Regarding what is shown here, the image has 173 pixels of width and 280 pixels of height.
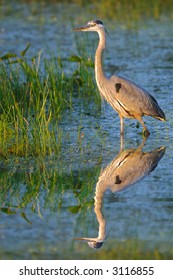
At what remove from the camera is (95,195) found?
6.79 metres

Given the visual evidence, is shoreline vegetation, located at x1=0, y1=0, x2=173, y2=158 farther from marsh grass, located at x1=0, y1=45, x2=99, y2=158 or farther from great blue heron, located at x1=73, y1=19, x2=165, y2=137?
great blue heron, located at x1=73, y1=19, x2=165, y2=137

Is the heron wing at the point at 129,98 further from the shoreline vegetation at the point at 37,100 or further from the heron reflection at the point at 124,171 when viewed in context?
the heron reflection at the point at 124,171

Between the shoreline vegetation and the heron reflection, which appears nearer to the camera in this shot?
the heron reflection

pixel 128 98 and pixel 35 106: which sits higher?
pixel 128 98

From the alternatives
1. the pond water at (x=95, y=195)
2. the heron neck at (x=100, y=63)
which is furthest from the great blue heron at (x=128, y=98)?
the pond water at (x=95, y=195)

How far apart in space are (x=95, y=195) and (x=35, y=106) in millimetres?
3243

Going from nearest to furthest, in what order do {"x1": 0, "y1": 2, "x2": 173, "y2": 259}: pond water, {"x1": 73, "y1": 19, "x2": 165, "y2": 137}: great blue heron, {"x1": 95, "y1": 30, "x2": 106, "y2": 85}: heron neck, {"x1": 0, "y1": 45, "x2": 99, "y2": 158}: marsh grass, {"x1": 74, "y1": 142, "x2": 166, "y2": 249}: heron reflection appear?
{"x1": 0, "y1": 2, "x2": 173, "y2": 259}: pond water < {"x1": 74, "y1": 142, "x2": 166, "y2": 249}: heron reflection < {"x1": 0, "y1": 45, "x2": 99, "y2": 158}: marsh grass < {"x1": 73, "y1": 19, "x2": 165, "y2": 137}: great blue heron < {"x1": 95, "y1": 30, "x2": 106, "y2": 85}: heron neck

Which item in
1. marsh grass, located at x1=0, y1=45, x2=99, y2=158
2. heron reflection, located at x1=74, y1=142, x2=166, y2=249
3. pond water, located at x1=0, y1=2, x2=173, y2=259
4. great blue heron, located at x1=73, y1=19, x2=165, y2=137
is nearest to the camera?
pond water, located at x1=0, y1=2, x2=173, y2=259

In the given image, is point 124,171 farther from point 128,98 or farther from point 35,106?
point 35,106

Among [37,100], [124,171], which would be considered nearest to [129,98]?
[37,100]

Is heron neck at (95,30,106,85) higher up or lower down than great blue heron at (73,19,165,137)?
higher up

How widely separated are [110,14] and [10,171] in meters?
9.62

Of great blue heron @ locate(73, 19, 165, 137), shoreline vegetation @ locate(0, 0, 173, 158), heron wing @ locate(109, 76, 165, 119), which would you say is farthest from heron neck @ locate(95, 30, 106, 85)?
shoreline vegetation @ locate(0, 0, 173, 158)

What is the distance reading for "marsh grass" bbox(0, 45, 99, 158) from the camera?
807cm
